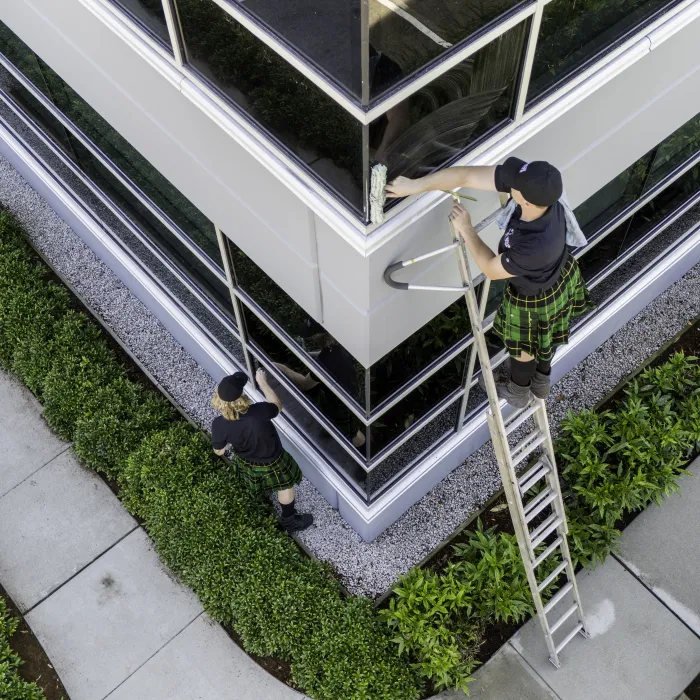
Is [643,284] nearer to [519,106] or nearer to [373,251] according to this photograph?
[519,106]

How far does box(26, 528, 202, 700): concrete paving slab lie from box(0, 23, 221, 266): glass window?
3.09 m

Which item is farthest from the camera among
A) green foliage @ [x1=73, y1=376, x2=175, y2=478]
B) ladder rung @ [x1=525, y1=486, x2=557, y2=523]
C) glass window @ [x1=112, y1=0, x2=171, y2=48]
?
green foliage @ [x1=73, y1=376, x2=175, y2=478]

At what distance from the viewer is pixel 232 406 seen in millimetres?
5977

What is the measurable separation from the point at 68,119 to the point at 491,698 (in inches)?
252

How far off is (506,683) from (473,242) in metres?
4.22

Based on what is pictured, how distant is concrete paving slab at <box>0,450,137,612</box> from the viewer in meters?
6.91

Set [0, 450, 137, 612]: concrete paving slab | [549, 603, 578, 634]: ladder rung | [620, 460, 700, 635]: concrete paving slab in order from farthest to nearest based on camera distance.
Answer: [0, 450, 137, 612]: concrete paving slab → [620, 460, 700, 635]: concrete paving slab → [549, 603, 578, 634]: ladder rung

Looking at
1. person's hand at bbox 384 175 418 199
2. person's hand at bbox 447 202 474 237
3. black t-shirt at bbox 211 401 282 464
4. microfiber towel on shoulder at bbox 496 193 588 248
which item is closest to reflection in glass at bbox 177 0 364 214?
person's hand at bbox 384 175 418 199

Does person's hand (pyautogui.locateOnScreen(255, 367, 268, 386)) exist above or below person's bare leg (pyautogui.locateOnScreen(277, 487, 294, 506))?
above

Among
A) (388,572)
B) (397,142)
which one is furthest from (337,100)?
(388,572)

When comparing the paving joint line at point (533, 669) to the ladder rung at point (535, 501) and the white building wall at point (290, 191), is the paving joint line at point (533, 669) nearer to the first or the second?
the ladder rung at point (535, 501)

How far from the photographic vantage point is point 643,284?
767cm

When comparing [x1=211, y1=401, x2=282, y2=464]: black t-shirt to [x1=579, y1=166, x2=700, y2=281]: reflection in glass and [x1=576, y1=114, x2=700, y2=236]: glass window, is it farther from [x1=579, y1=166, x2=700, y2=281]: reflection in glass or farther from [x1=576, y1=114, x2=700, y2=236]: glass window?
[x1=579, y1=166, x2=700, y2=281]: reflection in glass

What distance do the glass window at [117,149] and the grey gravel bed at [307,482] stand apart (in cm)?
212
